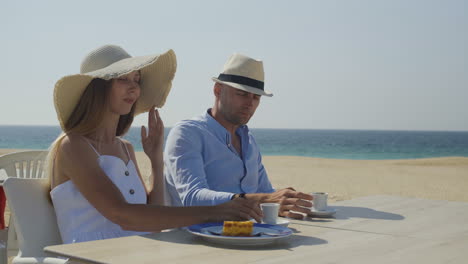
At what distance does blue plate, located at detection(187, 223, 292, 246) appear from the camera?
5.83ft

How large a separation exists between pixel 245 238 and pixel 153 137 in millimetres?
1084

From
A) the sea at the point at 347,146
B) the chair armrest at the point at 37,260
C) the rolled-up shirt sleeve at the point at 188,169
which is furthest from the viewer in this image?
the sea at the point at 347,146

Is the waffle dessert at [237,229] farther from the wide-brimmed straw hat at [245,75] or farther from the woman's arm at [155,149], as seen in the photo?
the wide-brimmed straw hat at [245,75]

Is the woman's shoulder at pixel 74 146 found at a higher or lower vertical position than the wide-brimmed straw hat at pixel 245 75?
lower

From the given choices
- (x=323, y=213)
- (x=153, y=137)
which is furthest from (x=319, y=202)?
(x=153, y=137)

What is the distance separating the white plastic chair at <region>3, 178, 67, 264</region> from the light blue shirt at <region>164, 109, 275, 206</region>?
2.09ft

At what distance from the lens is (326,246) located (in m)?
1.82

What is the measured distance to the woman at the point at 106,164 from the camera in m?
2.19

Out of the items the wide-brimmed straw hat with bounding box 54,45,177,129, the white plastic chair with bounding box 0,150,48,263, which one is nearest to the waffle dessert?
the wide-brimmed straw hat with bounding box 54,45,177,129

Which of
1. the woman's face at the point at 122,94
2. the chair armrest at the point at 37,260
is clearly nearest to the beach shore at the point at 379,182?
the woman's face at the point at 122,94

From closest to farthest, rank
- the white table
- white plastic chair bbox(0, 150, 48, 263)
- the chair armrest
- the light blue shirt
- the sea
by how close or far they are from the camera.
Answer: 1. the white table
2. the chair armrest
3. the light blue shirt
4. white plastic chair bbox(0, 150, 48, 263)
5. the sea

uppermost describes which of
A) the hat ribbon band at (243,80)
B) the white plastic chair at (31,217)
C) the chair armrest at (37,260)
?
the hat ribbon band at (243,80)

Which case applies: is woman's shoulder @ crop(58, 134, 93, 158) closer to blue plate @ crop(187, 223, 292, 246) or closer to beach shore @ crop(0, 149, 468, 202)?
blue plate @ crop(187, 223, 292, 246)

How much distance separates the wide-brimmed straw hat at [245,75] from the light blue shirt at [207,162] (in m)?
0.23
